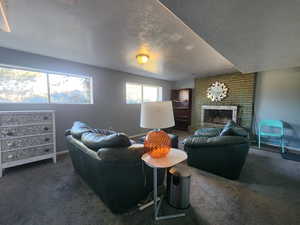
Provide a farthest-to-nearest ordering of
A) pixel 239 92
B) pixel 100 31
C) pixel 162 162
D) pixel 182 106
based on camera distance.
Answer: pixel 182 106, pixel 239 92, pixel 100 31, pixel 162 162

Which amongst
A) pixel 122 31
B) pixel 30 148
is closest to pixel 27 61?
pixel 30 148

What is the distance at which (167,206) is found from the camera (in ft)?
5.40

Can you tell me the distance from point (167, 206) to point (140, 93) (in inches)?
165

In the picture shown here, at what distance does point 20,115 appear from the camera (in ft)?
8.02

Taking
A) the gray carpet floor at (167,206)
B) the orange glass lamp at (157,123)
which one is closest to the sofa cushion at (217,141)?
the gray carpet floor at (167,206)

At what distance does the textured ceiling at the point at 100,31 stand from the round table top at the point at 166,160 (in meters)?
1.63

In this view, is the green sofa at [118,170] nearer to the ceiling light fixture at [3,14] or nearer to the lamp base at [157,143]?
the lamp base at [157,143]

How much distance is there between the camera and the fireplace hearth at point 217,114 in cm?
478

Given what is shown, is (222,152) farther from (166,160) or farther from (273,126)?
(273,126)

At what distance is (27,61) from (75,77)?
999mm

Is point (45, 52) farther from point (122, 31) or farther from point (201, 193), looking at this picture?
point (201, 193)

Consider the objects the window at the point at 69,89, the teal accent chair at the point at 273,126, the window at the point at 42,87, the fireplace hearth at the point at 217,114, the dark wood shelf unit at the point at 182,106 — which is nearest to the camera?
the window at the point at 42,87

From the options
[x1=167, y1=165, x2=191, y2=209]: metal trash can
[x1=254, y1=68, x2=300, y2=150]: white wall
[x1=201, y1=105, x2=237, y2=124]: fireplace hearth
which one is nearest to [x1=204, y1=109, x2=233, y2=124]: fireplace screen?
[x1=201, y1=105, x2=237, y2=124]: fireplace hearth

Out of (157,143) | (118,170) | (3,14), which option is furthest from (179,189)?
(3,14)
